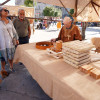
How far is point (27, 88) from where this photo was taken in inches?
110

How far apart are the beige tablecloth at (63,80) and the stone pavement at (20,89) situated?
0.74 m

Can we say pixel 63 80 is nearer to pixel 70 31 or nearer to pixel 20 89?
pixel 20 89

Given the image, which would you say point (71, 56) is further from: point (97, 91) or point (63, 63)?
point (97, 91)

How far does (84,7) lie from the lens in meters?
4.72

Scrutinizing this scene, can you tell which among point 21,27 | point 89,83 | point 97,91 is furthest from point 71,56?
point 21,27

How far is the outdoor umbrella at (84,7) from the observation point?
4641 mm

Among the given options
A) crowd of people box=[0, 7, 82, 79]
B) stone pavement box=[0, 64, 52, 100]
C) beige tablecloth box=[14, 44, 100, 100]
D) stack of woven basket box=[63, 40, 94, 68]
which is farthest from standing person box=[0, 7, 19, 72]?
stack of woven basket box=[63, 40, 94, 68]

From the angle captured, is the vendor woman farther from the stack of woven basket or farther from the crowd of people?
the stack of woven basket

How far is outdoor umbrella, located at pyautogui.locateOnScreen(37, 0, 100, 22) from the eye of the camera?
4641mm

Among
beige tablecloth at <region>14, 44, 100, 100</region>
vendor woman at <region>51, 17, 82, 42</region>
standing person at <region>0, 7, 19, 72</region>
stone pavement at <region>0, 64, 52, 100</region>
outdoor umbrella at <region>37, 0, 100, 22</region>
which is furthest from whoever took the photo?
outdoor umbrella at <region>37, 0, 100, 22</region>

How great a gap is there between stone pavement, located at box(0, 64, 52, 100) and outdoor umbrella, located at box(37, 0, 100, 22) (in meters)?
2.91

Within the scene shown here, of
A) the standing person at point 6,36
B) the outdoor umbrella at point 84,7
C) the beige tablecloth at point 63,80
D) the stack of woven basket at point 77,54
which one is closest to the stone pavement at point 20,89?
the standing person at point 6,36

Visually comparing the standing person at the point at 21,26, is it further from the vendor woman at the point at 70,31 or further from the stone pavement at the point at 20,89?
the vendor woman at the point at 70,31

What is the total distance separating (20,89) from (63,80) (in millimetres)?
1682
